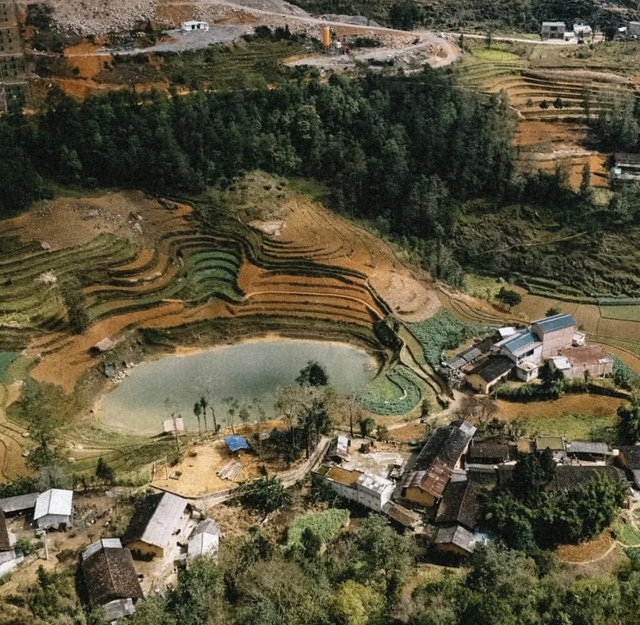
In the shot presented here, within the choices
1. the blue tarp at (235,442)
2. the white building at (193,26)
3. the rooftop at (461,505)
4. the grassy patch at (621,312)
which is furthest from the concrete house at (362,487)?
the white building at (193,26)

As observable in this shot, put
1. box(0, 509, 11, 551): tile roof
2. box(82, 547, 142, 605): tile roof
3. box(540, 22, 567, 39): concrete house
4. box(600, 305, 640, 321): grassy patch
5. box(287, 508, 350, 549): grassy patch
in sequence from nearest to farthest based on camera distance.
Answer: box(82, 547, 142, 605): tile roof → box(0, 509, 11, 551): tile roof → box(287, 508, 350, 549): grassy patch → box(600, 305, 640, 321): grassy patch → box(540, 22, 567, 39): concrete house

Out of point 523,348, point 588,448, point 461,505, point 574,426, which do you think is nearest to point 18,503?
point 461,505

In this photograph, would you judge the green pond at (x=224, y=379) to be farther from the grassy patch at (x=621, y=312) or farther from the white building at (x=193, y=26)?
the white building at (x=193, y=26)

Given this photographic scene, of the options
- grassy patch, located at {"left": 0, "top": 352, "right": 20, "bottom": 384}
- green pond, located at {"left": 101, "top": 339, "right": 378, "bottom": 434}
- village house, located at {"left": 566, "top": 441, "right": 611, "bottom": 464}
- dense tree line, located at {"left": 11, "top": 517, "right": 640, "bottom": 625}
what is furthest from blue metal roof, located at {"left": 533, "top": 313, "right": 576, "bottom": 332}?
grassy patch, located at {"left": 0, "top": 352, "right": 20, "bottom": 384}

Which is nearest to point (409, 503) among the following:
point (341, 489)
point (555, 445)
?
point (341, 489)

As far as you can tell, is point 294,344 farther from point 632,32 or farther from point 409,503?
point 632,32

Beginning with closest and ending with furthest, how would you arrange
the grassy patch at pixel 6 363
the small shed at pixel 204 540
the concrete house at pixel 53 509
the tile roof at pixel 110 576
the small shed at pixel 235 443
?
1. the tile roof at pixel 110 576
2. the small shed at pixel 204 540
3. the concrete house at pixel 53 509
4. the small shed at pixel 235 443
5. the grassy patch at pixel 6 363

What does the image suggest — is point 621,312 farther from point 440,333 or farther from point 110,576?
point 110,576

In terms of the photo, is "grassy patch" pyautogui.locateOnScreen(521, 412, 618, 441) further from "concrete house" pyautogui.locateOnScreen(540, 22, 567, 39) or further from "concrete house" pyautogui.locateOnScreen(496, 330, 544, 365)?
"concrete house" pyautogui.locateOnScreen(540, 22, 567, 39)
